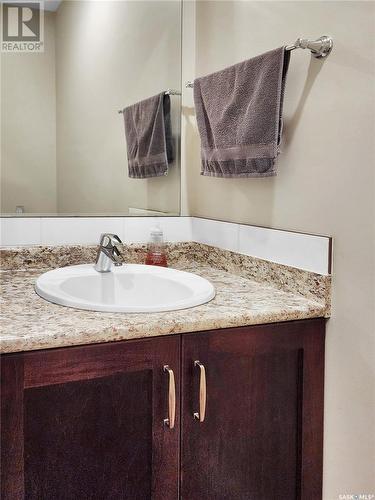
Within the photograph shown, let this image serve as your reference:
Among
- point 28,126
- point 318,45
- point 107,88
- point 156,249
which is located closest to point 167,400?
point 156,249

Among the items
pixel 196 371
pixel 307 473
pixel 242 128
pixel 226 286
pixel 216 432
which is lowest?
pixel 307 473

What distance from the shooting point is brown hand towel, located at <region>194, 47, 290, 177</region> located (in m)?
1.22

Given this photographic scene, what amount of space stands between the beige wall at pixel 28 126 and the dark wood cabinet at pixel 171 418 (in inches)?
31.6

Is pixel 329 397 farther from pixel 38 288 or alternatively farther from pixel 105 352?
pixel 38 288

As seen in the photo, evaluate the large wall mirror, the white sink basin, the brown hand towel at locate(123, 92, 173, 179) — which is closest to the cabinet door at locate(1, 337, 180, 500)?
the white sink basin

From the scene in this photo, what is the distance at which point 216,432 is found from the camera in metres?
1.08

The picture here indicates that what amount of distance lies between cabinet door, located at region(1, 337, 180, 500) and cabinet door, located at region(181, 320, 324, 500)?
0.16 ft

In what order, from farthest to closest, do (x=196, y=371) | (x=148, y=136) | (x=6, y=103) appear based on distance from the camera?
(x=148, y=136) → (x=6, y=103) → (x=196, y=371)

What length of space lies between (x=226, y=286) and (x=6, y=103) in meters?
0.91

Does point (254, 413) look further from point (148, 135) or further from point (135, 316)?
point (148, 135)

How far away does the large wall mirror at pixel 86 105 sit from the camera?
1.54 meters

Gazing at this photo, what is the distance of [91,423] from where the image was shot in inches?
38.3

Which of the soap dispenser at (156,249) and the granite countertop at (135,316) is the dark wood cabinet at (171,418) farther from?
the soap dispenser at (156,249)

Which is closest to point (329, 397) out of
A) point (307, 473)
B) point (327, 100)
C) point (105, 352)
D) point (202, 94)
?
point (307, 473)
